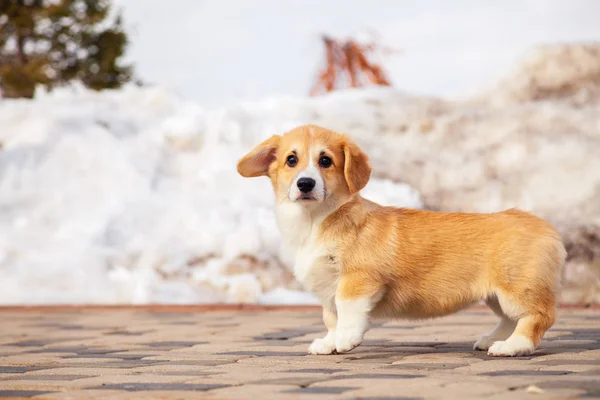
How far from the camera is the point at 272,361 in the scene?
4105 millimetres

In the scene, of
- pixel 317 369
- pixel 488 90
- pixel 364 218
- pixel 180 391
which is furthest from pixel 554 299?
pixel 488 90

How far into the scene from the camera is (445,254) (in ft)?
14.2

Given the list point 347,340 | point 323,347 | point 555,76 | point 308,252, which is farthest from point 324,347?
point 555,76

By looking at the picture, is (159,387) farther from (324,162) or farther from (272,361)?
(324,162)

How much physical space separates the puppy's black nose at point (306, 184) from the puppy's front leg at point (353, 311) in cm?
45

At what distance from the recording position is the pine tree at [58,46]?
18.1 meters

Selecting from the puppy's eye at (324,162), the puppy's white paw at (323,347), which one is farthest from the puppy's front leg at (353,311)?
the puppy's eye at (324,162)

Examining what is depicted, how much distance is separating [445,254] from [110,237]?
16.3 ft

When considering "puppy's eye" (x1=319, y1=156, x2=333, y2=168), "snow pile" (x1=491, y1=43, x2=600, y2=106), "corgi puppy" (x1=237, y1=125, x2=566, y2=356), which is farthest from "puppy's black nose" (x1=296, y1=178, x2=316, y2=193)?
"snow pile" (x1=491, y1=43, x2=600, y2=106)

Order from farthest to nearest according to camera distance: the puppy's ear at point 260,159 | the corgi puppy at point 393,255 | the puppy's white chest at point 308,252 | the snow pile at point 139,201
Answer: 1. the snow pile at point 139,201
2. the puppy's ear at point 260,159
3. the puppy's white chest at point 308,252
4. the corgi puppy at point 393,255

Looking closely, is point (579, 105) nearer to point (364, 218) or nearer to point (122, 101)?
point (122, 101)

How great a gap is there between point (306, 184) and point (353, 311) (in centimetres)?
58

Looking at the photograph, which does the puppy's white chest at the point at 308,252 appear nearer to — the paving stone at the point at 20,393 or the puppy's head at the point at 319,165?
the puppy's head at the point at 319,165

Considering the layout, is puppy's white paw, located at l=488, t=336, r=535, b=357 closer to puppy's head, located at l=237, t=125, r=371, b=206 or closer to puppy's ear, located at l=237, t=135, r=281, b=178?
puppy's head, located at l=237, t=125, r=371, b=206
